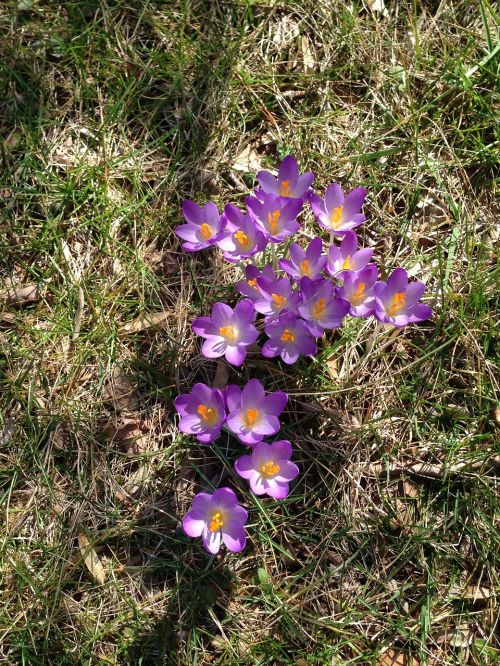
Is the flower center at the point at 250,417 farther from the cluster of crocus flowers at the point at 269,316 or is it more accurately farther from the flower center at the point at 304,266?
the flower center at the point at 304,266

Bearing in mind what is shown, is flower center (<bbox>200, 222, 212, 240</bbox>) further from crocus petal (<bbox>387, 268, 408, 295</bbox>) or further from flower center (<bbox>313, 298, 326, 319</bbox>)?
crocus petal (<bbox>387, 268, 408, 295</bbox>)

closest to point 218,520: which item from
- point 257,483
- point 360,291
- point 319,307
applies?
point 257,483

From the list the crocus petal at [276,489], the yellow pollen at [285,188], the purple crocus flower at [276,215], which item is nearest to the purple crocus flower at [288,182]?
the yellow pollen at [285,188]

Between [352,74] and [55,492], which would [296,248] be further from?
[55,492]

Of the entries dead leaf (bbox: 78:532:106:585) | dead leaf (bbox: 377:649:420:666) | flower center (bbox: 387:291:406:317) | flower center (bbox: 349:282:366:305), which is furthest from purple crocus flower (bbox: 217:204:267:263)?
dead leaf (bbox: 377:649:420:666)

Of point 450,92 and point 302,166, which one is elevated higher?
point 450,92

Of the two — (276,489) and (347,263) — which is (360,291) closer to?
(347,263)

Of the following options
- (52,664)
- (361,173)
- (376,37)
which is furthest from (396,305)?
(52,664)
